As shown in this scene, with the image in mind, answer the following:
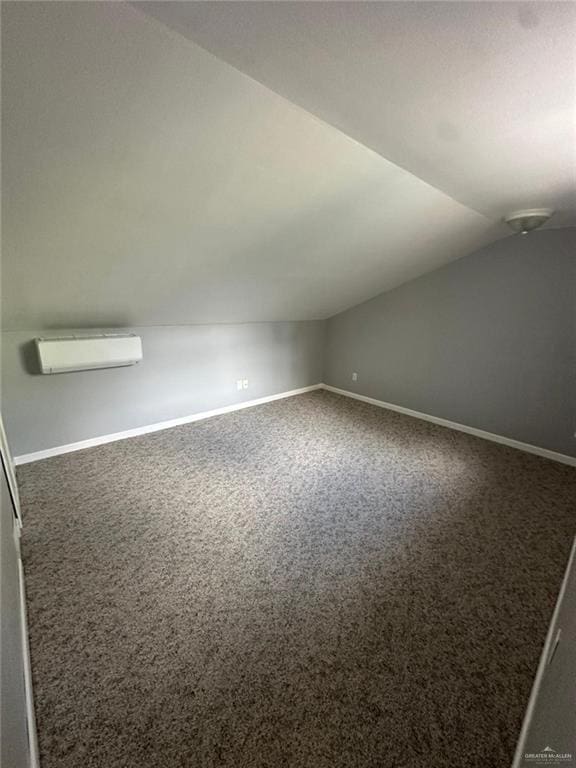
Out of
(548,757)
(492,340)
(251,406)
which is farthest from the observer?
(251,406)

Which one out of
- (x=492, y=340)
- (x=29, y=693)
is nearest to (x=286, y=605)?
(x=29, y=693)

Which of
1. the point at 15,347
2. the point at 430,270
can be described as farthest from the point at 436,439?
the point at 15,347

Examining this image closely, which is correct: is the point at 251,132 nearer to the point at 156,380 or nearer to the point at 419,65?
the point at 419,65

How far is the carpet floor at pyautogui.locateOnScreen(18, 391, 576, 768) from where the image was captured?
1.13m

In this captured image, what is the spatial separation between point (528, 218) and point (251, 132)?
211 centimetres

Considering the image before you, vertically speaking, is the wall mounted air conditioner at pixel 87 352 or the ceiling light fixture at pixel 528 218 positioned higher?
the ceiling light fixture at pixel 528 218

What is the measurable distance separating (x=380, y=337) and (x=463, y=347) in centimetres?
99

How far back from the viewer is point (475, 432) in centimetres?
347

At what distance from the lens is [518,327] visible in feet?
10.0

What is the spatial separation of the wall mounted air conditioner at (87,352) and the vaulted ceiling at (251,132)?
9.5 inches

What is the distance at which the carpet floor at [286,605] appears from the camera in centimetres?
113

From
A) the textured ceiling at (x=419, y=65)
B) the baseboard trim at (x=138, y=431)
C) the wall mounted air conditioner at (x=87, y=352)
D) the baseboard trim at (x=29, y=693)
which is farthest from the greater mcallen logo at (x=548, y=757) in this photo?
the baseboard trim at (x=138, y=431)

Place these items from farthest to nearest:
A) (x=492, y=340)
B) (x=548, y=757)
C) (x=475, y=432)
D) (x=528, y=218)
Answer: (x=475, y=432), (x=492, y=340), (x=528, y=218), (x=548, y=757)

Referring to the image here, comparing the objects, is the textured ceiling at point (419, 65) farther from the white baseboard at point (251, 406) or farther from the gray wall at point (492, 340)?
the white baseboard at point (251, 406)
